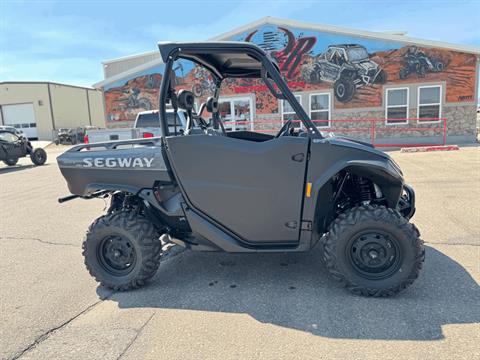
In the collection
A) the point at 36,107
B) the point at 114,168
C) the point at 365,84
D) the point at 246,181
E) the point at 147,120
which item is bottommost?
the point at 246,181

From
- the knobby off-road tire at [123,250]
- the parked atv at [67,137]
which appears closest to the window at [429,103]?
the knobby off-road tire at [123,250]

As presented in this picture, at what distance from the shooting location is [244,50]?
3.33 meters

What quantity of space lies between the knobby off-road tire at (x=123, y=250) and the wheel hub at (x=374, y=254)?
6.63 ft

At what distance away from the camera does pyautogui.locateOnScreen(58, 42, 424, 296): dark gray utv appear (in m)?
3.26

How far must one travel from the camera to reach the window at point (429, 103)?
16578 mm

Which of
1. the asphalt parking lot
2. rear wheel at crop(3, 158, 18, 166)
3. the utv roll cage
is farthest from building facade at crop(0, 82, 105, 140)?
the utv roll cage

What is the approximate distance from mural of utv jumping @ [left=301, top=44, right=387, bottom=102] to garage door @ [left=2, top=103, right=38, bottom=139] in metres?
29.3

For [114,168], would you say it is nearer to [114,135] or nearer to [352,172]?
[352,172]

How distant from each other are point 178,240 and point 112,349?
49.5 inches

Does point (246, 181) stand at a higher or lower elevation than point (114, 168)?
lower

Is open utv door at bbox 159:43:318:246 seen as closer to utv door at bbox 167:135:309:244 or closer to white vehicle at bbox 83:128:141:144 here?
utv door at bbox 167:135:309:244

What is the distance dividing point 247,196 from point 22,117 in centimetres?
3899

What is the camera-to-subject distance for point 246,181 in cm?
338

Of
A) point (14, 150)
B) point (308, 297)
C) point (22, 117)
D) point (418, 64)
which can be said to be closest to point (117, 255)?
point (308, 297)
